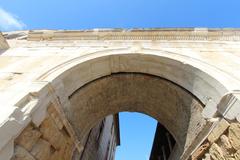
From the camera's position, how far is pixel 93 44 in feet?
19.1

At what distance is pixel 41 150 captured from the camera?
4.07 meters

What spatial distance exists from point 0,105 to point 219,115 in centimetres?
368

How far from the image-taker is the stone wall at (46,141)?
356 cm

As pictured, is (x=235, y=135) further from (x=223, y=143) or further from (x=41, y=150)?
(x=41, y=150)

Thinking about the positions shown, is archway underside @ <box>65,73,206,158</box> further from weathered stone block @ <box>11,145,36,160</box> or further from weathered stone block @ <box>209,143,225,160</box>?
weathered stone block @ <box>11,145,36,160</box>

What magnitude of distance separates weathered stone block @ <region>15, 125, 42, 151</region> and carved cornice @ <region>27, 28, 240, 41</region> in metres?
3.13

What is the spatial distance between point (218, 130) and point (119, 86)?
2820 mm

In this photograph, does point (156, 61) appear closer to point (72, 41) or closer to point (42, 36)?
point (72, 41)

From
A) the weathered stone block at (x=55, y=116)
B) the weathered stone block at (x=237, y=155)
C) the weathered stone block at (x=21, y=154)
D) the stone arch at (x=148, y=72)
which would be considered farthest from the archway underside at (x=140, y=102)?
the weathered stone block at (x=21, y=154)

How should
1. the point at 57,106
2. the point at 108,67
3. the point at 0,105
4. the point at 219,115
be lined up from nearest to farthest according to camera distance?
the point at 0,105 → the point at 219,115 → the point at 57,106 → the point at 108,67

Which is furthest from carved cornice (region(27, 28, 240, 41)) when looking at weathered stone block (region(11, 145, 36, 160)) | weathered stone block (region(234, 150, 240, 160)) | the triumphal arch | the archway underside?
weathered stone block (region(11, 145, 36, 160))

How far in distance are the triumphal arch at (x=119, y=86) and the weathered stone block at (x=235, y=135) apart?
15 mm

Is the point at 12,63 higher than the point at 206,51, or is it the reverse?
the point at 206,51

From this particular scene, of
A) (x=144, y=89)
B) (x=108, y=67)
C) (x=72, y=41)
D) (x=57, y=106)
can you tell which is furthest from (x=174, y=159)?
(x=72, y=41)
